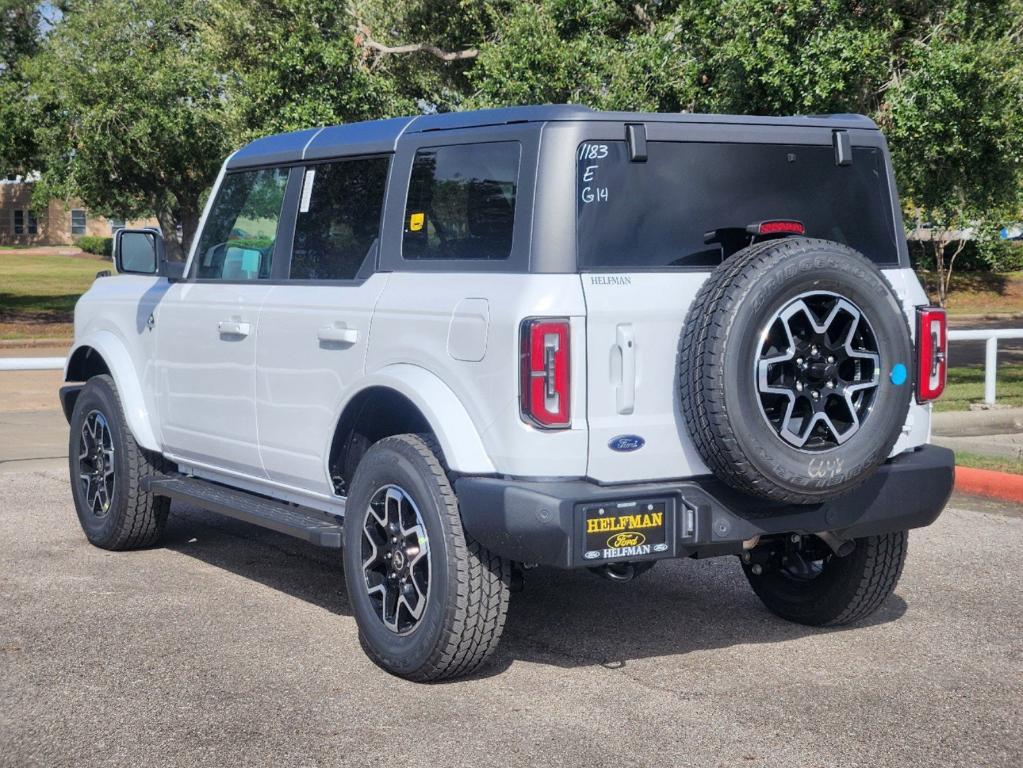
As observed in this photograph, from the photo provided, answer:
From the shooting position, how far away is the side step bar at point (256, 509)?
5.85m

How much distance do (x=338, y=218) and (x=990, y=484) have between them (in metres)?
5.39

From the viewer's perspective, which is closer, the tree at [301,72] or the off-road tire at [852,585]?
the off-road tire at [852,585]

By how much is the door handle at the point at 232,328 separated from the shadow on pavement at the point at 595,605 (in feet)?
4.34

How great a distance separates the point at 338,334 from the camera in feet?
18.8

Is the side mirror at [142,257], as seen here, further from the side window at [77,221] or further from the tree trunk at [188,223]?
the side window at [77,221]

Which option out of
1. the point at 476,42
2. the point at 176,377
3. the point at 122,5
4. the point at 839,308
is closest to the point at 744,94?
the point at 476,42

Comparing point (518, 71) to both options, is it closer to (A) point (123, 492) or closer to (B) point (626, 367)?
(A) point (123, 492)

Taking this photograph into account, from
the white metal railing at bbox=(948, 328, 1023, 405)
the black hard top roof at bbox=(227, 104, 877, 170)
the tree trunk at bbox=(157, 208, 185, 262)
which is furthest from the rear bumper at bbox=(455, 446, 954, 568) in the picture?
the tree trunk at bbox=(157, 208, 185, 262)

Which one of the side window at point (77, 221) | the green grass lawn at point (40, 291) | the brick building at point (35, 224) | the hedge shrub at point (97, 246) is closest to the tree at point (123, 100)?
the green grass lawn at point (40, 291)

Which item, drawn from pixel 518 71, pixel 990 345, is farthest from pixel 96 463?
pixel 518 71

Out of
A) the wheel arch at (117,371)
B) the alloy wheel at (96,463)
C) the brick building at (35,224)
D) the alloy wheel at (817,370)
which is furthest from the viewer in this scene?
the brick building at (35,224)

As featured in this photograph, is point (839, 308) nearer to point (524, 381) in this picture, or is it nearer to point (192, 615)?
point (524, 381)

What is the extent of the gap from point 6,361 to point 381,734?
6572 millimetres

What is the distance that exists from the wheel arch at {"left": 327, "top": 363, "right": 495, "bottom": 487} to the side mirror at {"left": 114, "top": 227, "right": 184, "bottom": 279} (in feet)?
5.95
